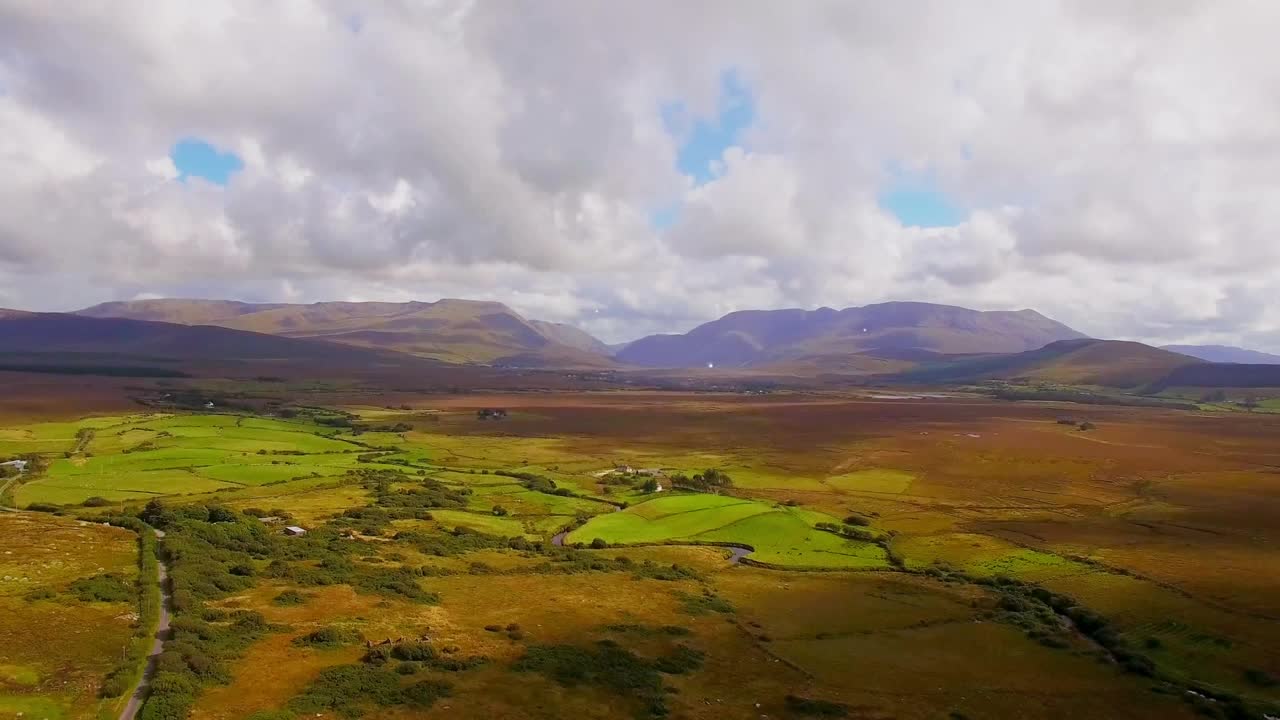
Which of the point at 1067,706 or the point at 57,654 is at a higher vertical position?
the point at 57,654

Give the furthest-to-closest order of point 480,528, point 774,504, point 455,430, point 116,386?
point 116,386 → point 455,430 → point 774,504 → point 480,528

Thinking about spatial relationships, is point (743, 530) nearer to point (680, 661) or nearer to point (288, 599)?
point (680, 661)

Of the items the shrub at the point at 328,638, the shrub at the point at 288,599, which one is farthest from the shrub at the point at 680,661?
the shrub at the point at 288,599

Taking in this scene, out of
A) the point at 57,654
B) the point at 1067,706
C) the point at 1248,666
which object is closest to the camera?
the point at 57,654

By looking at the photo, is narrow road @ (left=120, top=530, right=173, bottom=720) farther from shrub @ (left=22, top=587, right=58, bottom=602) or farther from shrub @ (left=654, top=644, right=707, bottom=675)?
shrub @ (left=654, top=644, right=707, bottom=675)

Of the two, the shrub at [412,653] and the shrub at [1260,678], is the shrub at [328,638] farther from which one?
the shrub at [1260,678]

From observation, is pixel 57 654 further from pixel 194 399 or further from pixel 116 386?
pixel 116 386

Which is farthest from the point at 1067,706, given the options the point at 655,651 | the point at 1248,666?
the point at 655,651
